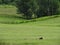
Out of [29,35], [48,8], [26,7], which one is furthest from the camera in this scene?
[26,7]

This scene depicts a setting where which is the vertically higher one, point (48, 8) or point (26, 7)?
point (26, 7)

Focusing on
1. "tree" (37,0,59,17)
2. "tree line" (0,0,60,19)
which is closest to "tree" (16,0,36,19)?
"tree line" (0,0,60,19)

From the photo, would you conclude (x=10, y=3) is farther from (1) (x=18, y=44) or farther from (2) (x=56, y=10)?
(1) (x=18, y=44)

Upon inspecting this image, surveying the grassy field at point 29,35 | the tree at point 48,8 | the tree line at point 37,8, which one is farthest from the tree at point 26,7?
the grassy field at point 29,35

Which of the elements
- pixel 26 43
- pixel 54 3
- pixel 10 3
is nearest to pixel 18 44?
pixel 26 43

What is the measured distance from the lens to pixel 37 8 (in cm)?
6581

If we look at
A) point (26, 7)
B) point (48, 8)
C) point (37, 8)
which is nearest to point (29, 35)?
point (48, 8)

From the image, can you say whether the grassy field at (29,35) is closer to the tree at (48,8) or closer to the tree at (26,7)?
the tree at (48,8)

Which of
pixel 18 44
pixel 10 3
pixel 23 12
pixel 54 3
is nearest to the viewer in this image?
pixel 18 44

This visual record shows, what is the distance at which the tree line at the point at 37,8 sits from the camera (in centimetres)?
6259

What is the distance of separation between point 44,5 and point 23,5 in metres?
6.66

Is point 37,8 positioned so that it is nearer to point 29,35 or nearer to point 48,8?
point 48,8

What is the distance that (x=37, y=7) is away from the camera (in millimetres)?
65500

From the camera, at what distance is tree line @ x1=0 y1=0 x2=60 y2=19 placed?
62594 millimetres
